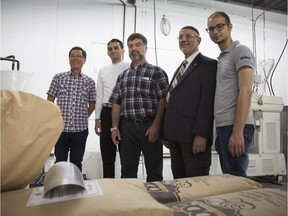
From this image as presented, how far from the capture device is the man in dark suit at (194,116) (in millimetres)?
1437

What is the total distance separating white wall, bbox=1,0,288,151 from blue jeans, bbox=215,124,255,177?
2744mm

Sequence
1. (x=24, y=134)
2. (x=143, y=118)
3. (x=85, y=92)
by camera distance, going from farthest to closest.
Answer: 1. (x=85, y=92)
2. (x=143, y=118)
3. (x=24, y=134)

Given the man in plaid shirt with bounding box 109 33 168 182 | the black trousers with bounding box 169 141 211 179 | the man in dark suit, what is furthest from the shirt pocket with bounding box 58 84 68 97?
the black trousers with bounding box 169 141 211 179

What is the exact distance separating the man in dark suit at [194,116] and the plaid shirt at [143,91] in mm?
270

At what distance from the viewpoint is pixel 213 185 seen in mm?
785

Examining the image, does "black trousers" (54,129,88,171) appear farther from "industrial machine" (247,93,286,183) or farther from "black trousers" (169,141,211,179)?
"industrial machine" (247,93,286,183)

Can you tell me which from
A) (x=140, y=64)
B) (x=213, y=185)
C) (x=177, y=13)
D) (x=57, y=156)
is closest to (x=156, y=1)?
(x=177, y=13)

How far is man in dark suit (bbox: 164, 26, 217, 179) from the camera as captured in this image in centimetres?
144

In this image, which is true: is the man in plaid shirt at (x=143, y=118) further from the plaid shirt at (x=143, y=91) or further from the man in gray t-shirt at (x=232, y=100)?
the man in gray t-shirt at (x=232, y=100)

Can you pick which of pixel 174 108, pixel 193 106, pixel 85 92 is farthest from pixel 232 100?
pixel 85 92

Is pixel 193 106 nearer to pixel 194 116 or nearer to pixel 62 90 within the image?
pixel 194 116

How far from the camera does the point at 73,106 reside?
2.23 metres

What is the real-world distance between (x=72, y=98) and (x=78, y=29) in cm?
195

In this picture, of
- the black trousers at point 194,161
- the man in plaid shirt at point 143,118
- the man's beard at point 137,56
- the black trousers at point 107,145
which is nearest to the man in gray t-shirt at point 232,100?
the black trousers at point 194,161
